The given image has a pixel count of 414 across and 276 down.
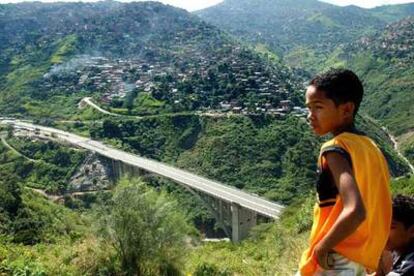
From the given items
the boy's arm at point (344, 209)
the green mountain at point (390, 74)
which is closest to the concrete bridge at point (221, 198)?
the boy's arm at point (344, 209)

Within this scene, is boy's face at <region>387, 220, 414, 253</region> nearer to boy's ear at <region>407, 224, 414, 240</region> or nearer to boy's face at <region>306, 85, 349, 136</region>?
boy's ear at <region>407, 224, 414, 240</region>

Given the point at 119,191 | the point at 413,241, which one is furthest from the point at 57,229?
the point at 413,241

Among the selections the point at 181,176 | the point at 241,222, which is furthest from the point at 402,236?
the point at 181,176

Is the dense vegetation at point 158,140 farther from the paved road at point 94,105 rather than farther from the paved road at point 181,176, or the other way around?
the paved road at point 181,176

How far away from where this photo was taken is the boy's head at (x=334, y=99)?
2162 millimetres

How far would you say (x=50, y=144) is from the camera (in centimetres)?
5350

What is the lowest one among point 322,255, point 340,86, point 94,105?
point 94,105

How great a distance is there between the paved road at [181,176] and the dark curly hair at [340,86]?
27.8 m

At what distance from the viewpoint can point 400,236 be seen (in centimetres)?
284

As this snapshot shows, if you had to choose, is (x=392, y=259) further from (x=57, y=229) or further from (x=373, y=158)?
(x=57, y=229)

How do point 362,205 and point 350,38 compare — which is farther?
point 350,38

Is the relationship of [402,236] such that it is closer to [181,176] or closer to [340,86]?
[340,86]

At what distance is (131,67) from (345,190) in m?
94.4

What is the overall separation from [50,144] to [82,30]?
73818 mm
